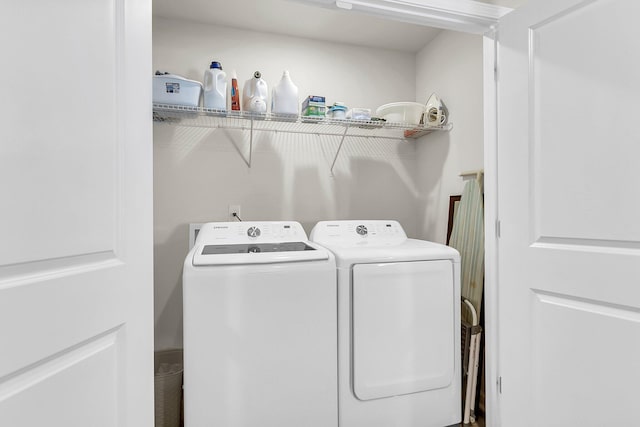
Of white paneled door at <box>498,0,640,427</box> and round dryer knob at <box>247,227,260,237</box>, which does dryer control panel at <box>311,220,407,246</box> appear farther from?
white paneled door at <box>498,0,640,427</box>

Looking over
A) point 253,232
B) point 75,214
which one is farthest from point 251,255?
point 75,214

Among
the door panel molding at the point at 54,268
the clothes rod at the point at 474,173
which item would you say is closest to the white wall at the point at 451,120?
the clothes rod at the point at 474,173

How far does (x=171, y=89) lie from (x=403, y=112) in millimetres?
1539

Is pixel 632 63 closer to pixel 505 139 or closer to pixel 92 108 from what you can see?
pixel 505 139

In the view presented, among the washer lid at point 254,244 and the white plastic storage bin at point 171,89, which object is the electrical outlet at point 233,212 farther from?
the white plastic storage bin at point 171,89

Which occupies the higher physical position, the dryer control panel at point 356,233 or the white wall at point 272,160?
the white wall at point 272,160

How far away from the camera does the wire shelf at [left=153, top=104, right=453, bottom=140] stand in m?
1.96

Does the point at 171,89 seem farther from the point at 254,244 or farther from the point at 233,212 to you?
the point at 254,244

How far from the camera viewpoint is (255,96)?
201 centimetres

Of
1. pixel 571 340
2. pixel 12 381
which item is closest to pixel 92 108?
pixel 12 381

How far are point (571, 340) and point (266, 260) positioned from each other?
122 centimetres

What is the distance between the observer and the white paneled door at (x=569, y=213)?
1.03 meters

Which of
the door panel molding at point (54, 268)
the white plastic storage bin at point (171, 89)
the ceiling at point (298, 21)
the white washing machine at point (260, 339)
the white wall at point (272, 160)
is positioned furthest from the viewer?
the white wall at point (272, 160)

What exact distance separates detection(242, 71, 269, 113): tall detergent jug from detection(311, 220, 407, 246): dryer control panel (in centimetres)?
81
